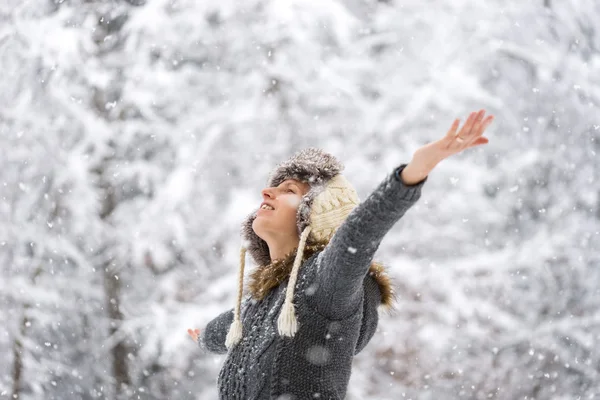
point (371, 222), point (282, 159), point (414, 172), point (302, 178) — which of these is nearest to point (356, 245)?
point (371, 222)

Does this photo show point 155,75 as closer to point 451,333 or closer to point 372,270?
point 451,333

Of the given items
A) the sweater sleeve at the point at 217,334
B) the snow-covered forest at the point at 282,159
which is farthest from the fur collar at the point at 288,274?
the snow-covered forest at the point at 282,159

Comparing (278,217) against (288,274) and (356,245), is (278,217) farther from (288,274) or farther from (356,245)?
(356,245)

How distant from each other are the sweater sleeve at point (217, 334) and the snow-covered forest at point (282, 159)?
229 cm

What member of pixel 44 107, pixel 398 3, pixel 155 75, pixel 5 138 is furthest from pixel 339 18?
pixel 5 138

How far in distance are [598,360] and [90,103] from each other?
4.27 m

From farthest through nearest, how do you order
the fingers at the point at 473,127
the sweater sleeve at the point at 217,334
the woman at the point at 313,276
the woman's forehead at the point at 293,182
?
the sweater sleeve at the point at 217,334
the woman's forehead at the point at 293,182
the woman at the point at 313,276
the fingers at the point at 473,127

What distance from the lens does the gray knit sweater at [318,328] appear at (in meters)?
1.26

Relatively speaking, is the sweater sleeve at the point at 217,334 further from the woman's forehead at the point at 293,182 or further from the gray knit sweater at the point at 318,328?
the woman's forehead at the point at 293,182

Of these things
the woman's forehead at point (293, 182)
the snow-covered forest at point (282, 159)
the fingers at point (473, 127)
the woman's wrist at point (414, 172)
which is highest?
the snow-covered forest at point (282, 159)

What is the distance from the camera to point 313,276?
1.45m

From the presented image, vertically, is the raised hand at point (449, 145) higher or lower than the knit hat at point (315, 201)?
lower

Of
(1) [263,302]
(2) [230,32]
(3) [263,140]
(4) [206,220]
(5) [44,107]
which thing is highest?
(2) [230,32]

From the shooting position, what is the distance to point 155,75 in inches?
182
